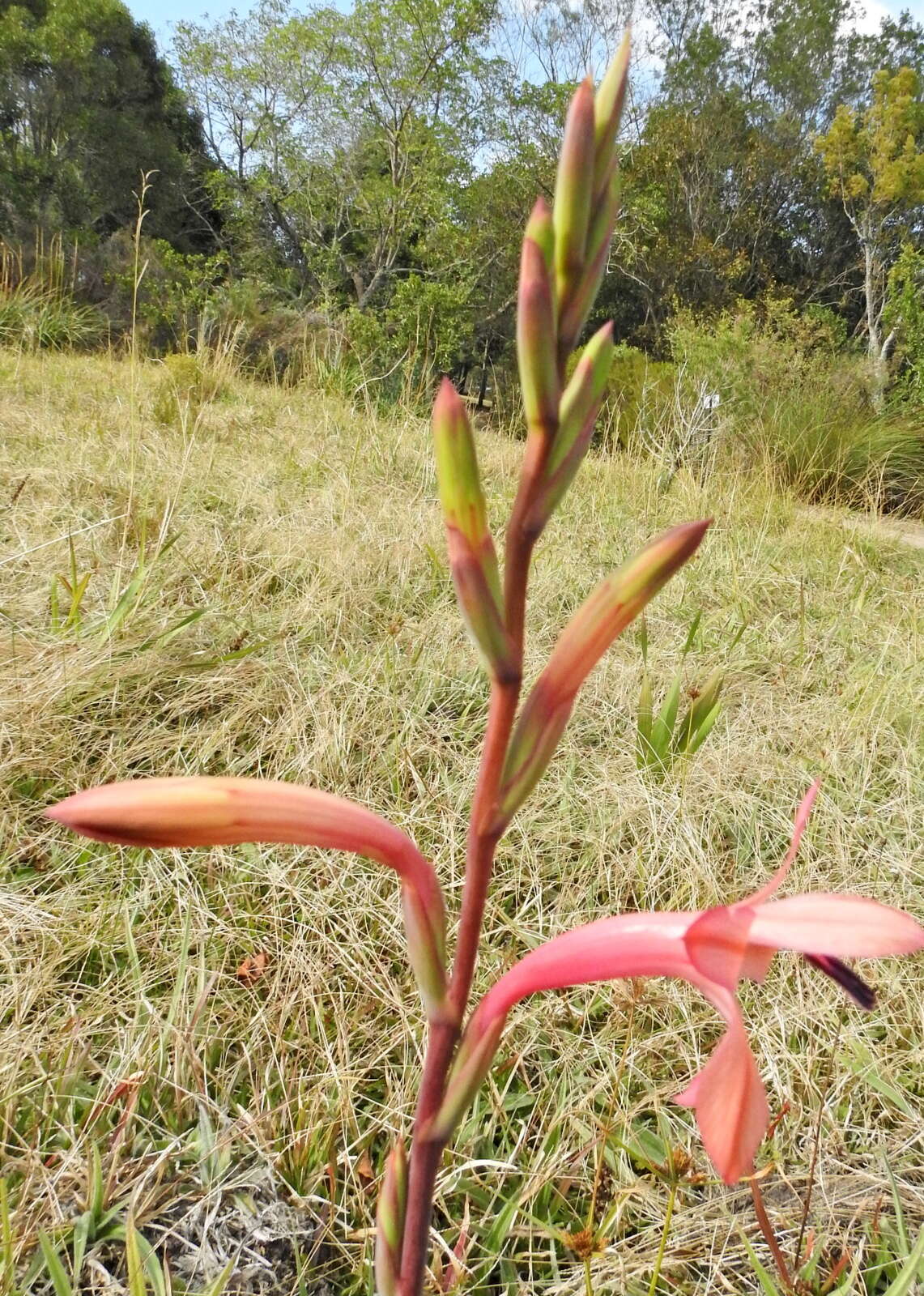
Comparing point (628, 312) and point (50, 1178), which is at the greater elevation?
point (628, 312)

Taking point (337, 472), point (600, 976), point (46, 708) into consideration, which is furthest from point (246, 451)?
point (600, 976)

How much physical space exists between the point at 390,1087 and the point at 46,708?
3.32 feet

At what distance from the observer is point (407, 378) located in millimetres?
4434

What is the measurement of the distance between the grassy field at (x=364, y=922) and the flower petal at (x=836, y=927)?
617mm

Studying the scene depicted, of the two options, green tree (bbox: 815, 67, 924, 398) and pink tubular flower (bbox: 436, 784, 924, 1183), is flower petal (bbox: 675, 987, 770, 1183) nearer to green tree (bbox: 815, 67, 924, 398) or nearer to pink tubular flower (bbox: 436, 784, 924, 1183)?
pink tubular flower (bbox: 436, 784, 924, 1183)

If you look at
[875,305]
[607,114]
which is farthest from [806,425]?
[875,305]

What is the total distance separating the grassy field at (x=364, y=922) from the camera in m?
0.96

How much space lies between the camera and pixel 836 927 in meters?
0.39

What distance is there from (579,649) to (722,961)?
0.17 meters

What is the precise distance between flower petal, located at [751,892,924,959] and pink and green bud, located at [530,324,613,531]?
223 millimetres

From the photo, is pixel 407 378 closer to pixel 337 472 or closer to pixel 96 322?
pixel 337 472

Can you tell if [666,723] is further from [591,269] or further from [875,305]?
[875,305]

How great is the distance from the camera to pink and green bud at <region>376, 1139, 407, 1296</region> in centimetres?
47

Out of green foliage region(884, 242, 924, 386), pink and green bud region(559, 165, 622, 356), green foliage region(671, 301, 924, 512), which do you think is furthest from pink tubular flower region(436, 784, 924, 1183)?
green foliage region(884, 242, 924, 386)
